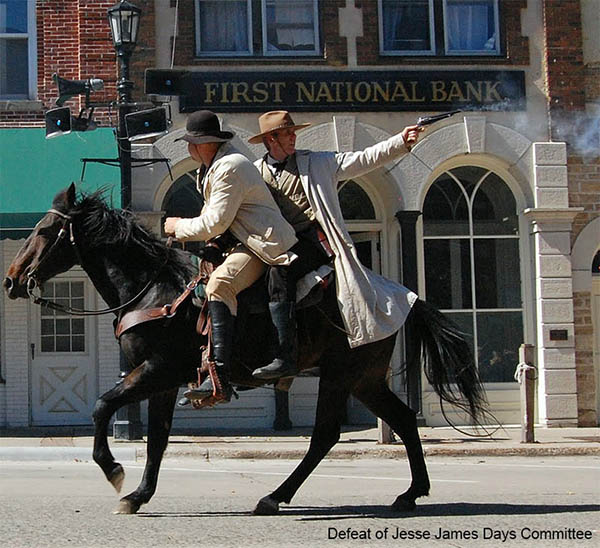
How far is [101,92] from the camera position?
1664 centimetres

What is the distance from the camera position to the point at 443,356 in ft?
28.6

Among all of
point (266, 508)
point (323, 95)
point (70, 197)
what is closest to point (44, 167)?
point (323, 95)

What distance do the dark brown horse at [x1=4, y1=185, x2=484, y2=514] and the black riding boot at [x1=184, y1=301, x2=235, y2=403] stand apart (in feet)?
0.71

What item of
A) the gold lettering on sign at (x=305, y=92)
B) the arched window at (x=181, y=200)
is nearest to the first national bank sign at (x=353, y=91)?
the gold lettering on sign at (x=305, y=92)

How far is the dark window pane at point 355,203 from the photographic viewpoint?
57.6 feet

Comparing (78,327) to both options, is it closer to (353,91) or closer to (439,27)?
(353,91)

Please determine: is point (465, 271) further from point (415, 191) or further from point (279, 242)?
point (279, 242)

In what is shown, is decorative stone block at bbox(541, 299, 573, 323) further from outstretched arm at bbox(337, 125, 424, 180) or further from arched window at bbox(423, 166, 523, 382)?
outstretched arm at bbox(337, 125, 424, 180)

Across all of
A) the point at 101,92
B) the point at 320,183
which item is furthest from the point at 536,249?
the point at 320,183

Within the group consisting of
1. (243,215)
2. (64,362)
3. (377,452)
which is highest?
(243,215)

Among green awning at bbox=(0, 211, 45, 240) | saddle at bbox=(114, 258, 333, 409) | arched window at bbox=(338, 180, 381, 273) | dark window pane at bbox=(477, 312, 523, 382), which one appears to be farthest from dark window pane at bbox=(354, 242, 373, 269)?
saddle at bbox=(114, 258, 333, 409)

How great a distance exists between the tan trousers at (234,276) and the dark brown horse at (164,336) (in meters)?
0.23

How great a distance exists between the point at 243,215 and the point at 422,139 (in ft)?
31.7

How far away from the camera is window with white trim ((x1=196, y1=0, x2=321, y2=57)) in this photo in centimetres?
1711
